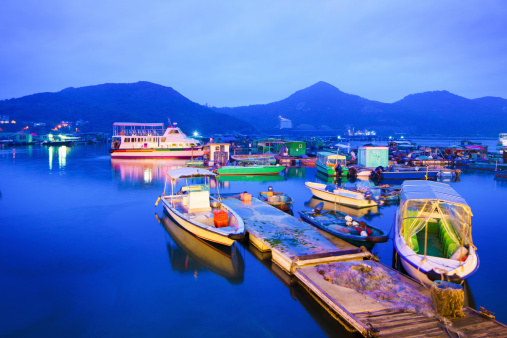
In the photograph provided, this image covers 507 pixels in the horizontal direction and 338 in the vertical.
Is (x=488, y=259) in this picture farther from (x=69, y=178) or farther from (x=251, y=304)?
(x=69, y=178)

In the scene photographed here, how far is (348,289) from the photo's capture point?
338 inches

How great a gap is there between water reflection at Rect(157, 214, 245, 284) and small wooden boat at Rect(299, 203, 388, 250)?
3.88 m

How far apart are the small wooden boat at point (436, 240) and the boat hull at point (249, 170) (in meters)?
22.6

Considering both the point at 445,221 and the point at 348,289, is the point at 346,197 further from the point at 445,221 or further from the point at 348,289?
the point at 348,289

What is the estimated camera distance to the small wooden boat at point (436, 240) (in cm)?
874

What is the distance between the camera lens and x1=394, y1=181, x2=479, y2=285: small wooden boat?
8.74m

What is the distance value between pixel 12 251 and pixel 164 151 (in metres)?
42.5

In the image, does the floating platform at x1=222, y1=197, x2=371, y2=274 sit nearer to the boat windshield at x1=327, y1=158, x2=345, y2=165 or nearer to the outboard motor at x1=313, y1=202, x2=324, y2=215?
the outboard motor at x1=313, y1=202, x2=324, y2=215

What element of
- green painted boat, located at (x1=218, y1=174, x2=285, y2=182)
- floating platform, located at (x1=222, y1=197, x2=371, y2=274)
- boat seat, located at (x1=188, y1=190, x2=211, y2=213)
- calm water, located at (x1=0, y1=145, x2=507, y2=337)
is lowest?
calm water, located at (x1=0, y1=145, x2=507, y2=337)

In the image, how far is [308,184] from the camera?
78.0 feet

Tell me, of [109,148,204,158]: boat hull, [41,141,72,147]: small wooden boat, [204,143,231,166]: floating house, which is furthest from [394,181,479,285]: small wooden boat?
[41,141,72,147]: small wooden boat

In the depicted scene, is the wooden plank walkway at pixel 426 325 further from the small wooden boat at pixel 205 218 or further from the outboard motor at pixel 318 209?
the outboard motor at pixel 318 209

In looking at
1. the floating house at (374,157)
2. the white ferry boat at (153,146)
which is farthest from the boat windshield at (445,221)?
the white ferry boat at (153,146)

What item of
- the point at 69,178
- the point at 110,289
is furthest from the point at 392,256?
the point at 69,178
